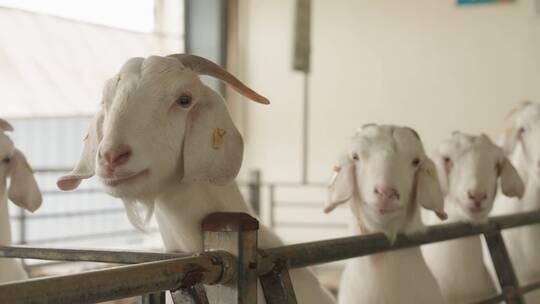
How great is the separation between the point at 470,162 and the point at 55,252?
1787 mm

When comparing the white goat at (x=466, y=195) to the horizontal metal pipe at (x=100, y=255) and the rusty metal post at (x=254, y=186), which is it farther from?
the rusty metal post at (x=254, y=186)

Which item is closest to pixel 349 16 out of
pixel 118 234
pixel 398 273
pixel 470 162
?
pixel 118 234

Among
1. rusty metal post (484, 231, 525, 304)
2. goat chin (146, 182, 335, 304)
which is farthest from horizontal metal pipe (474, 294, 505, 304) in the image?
goat chin (146, 182, 335, 304)

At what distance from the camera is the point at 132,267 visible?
3.93 ft

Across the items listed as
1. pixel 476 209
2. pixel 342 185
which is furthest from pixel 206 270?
pixel 476 209

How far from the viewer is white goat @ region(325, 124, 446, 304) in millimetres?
2383

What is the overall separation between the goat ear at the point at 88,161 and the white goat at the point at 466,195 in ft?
4.75

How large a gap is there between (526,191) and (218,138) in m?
2.19

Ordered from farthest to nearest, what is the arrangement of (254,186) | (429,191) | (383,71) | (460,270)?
(383,71) < (254,186) < (460,270) < (429,191)

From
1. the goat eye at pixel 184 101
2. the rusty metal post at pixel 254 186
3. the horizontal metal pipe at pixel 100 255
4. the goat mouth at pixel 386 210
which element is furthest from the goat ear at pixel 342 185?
the rusty metal post at pixel 254 186

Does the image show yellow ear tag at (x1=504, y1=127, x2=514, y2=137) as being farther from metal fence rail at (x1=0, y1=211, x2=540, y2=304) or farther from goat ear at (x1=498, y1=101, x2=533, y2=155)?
metal fence rail at (x1=0, y1=211, x2=540, y2=304)

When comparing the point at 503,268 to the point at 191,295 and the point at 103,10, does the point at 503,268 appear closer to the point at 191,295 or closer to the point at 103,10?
the point at 191,295

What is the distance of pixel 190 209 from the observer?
1.82 m

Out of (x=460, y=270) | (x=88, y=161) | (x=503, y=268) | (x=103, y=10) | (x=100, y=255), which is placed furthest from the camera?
(x=103, y=10)
